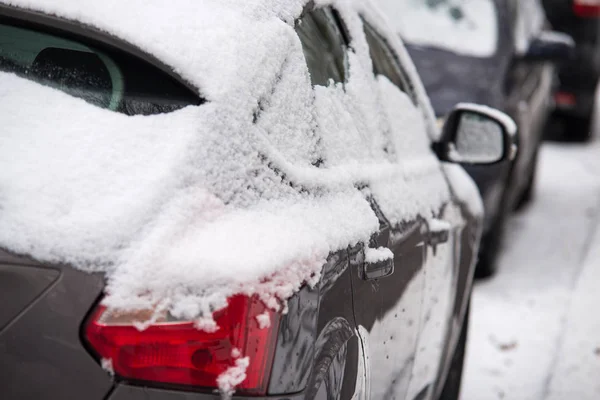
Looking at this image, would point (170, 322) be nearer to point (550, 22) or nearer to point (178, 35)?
point (178, 35)

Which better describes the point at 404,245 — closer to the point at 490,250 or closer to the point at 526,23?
the point at 490,250

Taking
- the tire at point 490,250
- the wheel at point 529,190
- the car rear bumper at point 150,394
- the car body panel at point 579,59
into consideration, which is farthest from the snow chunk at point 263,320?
the car body panel at point 579,59

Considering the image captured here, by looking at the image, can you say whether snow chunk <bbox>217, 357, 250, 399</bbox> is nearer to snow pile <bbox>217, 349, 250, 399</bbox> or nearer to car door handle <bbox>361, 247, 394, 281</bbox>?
snow pile <bbox>217, 349, 250, 399</bbox>

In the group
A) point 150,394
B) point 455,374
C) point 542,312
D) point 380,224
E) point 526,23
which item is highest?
point 526,23

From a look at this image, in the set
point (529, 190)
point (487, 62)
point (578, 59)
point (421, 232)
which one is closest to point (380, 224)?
Result: point (421, 232)

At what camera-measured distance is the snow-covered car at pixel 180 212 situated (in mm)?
1485

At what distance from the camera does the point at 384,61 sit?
3.05m

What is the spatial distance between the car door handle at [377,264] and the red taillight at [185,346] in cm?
50

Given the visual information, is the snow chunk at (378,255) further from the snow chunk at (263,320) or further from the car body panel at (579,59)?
the car body panel at (579,59)

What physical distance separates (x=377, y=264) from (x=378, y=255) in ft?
0.08

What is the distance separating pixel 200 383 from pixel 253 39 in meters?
0.76

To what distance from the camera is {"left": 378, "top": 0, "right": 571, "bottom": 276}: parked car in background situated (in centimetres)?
579

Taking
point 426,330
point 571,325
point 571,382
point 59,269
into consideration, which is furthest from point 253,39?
point 571,325

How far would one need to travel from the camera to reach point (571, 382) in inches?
179
